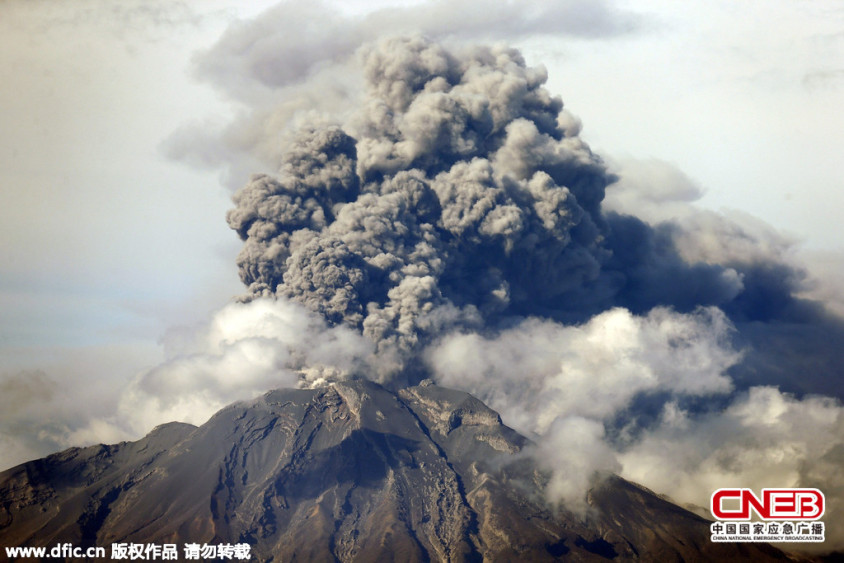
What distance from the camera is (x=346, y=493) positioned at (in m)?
69.9

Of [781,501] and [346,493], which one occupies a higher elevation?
[781,501]

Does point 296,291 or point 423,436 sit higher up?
point 296,291

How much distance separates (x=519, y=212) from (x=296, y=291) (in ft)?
59.7

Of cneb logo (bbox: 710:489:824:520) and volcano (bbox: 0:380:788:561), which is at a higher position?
cneb logo (bbox: 710:489:824:520)

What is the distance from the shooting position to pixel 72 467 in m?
75.1

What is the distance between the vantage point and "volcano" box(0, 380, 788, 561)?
6512 centimetres

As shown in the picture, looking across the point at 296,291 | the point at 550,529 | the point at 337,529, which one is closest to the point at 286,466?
the point at 337,529

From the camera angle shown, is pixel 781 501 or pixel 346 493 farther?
pixel 346 493

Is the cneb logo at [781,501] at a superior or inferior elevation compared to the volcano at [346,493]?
superior

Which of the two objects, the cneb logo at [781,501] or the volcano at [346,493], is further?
the volcano at [346,493]

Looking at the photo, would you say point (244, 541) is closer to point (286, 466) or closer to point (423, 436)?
point (286, 466)

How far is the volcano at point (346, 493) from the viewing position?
214ft

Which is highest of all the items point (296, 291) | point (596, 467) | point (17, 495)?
point (296, 291)

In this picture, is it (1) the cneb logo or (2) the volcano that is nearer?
(1) the cneb logo
